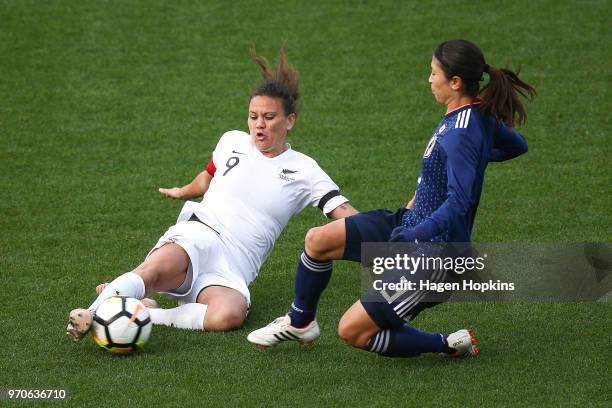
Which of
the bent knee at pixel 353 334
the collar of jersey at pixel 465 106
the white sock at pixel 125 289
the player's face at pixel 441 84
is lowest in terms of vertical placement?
the bent knee at pixel 353 334

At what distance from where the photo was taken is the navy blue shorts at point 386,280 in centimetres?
597

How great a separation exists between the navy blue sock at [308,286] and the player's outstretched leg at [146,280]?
1.09m

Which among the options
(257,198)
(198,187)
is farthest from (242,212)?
(198,187)

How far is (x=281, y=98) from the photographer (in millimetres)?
7457

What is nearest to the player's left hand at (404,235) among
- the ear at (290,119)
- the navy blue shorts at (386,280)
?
the navy blue shorts at (386,280)

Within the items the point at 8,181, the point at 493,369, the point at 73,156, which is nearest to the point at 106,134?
the point at 73,156

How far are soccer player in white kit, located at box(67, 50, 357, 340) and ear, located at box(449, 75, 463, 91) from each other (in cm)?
146

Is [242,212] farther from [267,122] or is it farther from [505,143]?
[505,143]

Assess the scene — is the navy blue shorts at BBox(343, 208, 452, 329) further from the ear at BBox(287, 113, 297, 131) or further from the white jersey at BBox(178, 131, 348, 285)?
the ear at BBox(287, 113, 297, 131)

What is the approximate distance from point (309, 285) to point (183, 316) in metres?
1.13

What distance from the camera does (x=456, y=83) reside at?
599cm

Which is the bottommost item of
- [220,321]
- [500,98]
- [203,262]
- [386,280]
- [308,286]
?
[220,321]

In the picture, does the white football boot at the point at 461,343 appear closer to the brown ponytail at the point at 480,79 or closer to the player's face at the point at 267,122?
the brown ponytail at the point at 480,79

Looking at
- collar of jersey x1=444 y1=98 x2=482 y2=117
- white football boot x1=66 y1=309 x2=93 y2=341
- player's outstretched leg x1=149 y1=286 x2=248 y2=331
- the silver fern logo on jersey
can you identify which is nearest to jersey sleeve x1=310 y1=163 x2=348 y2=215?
the silver fern logo on jersey
